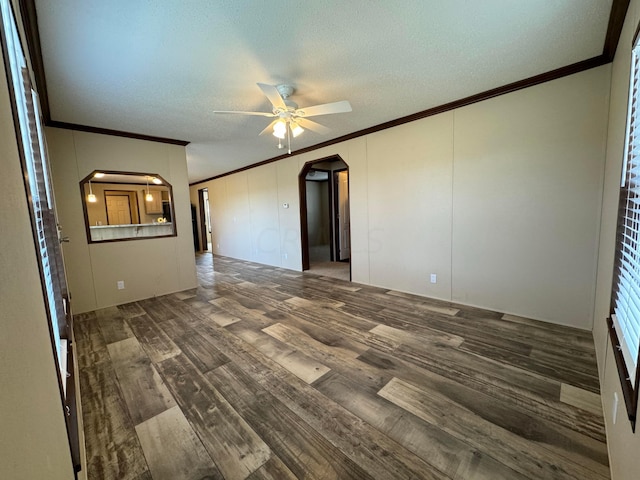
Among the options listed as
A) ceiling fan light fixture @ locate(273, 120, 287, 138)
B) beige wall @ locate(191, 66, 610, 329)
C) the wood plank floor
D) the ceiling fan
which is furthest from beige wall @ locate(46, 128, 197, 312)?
beige wall @ locate(191, 66, 610, 329)

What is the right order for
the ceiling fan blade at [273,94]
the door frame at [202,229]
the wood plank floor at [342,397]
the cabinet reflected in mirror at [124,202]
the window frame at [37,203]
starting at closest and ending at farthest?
the window frame at [37,203], the wood plank floor at [342,397], the ceiling fan blade at [273,94], the cabinet reflected in mirror at [124,202], the door frame at [202,229]

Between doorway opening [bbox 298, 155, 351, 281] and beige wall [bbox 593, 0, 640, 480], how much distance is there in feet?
10.0

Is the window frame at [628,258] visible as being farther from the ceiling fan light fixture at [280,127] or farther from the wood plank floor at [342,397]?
the ceiling fan light fixture at [280,127]

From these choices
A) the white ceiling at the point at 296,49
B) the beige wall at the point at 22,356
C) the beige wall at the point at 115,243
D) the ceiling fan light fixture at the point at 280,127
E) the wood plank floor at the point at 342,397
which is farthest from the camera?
the beige wall at the point at 115,243

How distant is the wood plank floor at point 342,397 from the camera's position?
137 cm

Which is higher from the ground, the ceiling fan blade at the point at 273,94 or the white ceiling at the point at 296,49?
the white ceiling at the point at 296,49

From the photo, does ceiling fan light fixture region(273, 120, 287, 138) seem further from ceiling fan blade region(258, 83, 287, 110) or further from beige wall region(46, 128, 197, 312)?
beige wall region(46, 128, 197, 312)

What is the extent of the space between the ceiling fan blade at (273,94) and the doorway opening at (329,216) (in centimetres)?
222

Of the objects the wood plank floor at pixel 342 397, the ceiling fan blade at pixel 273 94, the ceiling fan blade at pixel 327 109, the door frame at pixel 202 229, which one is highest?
the ceiling fan blade at pixel 273 94

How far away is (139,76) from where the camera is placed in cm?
236

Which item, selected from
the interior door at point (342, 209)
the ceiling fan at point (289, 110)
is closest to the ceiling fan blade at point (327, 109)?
the ceiling fan at point (289, 110)

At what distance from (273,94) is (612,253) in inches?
108

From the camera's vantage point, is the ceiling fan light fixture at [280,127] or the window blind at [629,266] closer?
the window blind at [629,266]

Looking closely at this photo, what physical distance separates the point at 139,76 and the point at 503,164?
12.2 feet
